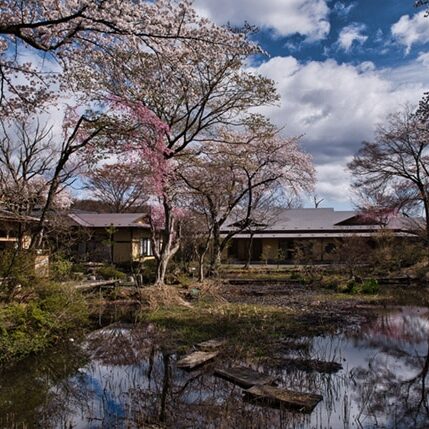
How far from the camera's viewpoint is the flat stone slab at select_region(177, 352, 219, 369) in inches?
312

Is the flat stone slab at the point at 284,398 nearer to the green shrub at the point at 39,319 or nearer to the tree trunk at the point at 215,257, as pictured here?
the green shrub at the point at 39,319

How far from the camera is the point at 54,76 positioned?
802 centimetres

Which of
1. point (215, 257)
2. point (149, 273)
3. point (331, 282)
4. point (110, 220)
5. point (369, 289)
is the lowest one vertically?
point (369, 289)

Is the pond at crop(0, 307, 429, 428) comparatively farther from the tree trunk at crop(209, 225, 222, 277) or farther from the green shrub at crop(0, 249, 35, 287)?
the tree trunk at crop(209, 225, 222, 277)

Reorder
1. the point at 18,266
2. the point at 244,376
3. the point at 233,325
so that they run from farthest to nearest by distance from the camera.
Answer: the point at 233,325, the point at 18,266, the point at 244,376

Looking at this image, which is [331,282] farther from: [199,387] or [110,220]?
[110,220]

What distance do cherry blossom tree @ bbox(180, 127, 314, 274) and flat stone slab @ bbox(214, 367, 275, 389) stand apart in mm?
10721

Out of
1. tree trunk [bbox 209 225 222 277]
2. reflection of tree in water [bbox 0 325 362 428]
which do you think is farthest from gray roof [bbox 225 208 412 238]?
reflection of tree in water [bbox 0 325 362 428]

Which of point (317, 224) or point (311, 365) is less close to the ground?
point (317, 224)

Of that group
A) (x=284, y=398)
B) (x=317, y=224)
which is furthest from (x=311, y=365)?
(x=317, y=224)

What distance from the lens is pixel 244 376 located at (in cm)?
715

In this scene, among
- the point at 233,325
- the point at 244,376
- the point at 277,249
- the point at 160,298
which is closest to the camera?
the point at 244,376

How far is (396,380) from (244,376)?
2570mm

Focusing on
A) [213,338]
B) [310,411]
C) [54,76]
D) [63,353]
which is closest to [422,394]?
[310,411]
